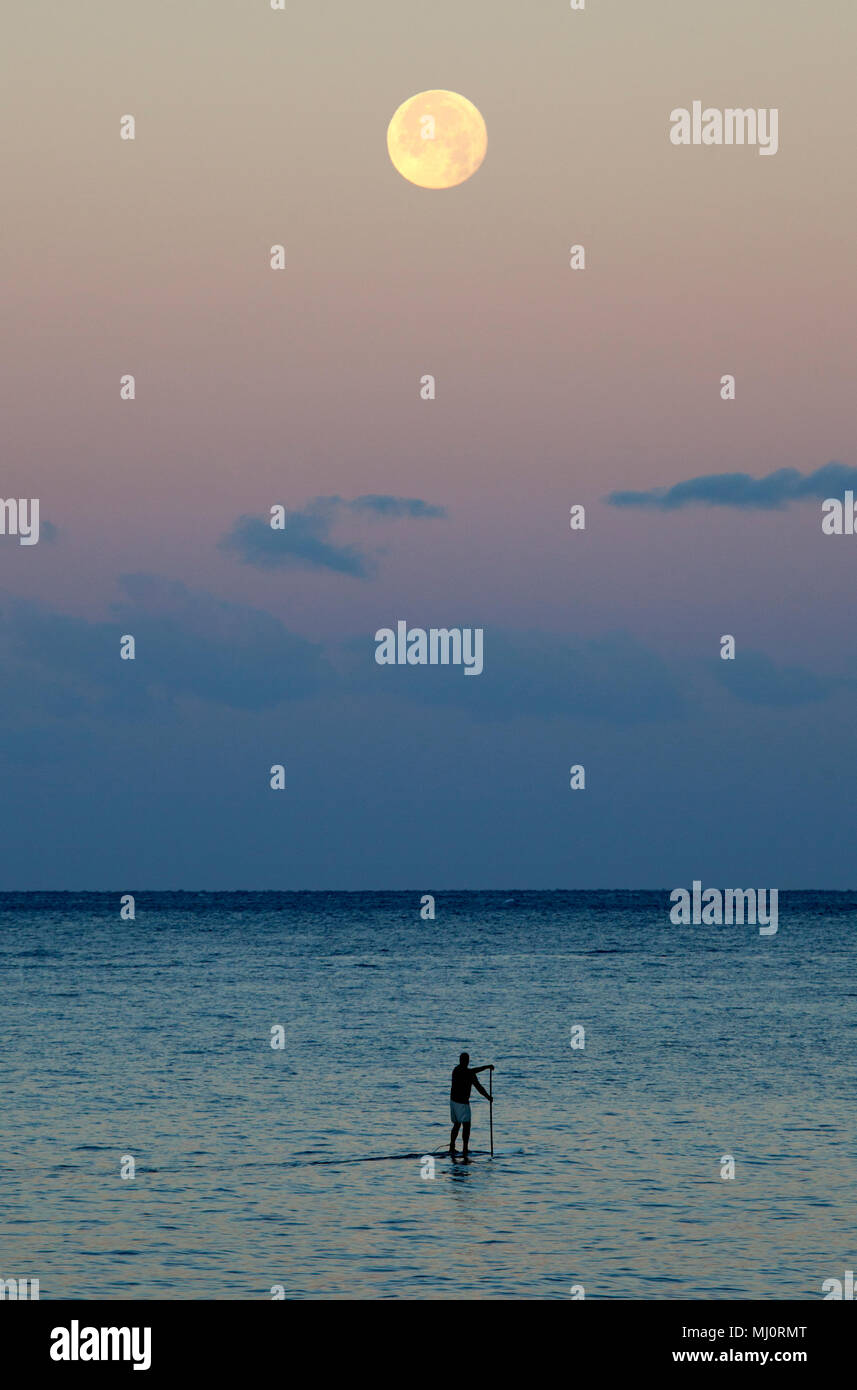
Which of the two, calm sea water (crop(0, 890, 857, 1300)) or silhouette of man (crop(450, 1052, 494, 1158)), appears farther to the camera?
silhouette of man (crop(450, 1052, 494, 1158))

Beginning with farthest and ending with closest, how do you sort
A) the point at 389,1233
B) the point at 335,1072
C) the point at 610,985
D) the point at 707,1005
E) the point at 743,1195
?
the point at 610,985, the point at 707,1005, the point at 335,1072, the point at 743,1195, the point at 389,1233

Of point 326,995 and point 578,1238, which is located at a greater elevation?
point 578,1238

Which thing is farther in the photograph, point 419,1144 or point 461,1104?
point 419,1144

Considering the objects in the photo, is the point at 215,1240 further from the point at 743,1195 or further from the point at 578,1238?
the point at 743,1195

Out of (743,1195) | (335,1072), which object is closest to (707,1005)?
(335,1072)

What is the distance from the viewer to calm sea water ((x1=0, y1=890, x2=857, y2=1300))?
→ 24.2 meters

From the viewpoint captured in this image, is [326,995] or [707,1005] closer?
[707,1005]

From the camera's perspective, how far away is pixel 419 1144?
35.0 metres

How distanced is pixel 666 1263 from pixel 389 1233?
15.9ft

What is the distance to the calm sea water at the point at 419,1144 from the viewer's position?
24.2 metres

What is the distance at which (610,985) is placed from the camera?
92.5m

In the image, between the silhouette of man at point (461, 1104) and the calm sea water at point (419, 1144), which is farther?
the silhouette of man at point (461, 1104)
